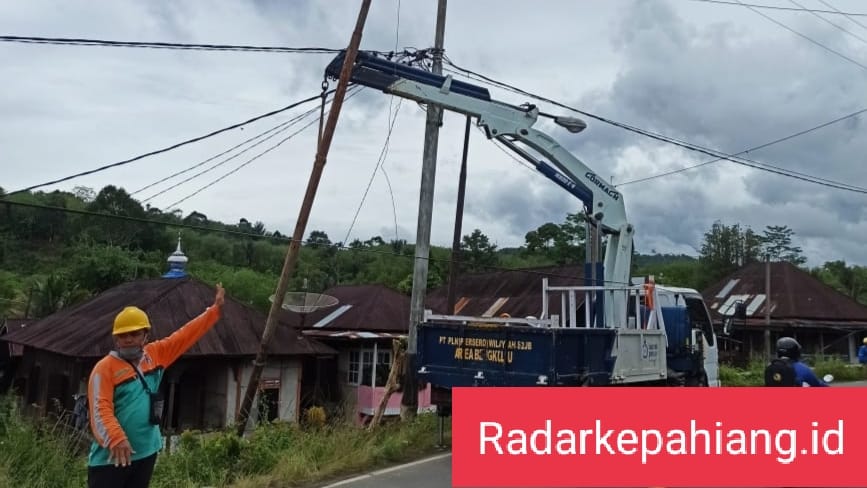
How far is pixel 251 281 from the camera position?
1945 inches

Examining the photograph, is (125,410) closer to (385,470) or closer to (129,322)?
(129,322)

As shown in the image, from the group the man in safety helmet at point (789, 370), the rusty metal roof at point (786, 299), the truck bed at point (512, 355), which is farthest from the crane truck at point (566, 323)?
the rusty metal roof at point (786, 299)

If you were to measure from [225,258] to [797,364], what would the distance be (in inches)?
2608

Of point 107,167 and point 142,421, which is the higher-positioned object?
point 107,167

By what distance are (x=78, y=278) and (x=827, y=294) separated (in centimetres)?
4149

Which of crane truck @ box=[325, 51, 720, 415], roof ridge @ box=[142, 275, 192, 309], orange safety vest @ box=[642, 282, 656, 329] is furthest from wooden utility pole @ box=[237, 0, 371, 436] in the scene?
roof ridge @ box=[142, 275, 192, 309]

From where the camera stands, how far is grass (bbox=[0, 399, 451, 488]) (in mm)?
6602

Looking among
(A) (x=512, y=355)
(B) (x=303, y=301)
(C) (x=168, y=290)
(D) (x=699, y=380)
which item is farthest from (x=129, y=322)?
(B) (x=303, y=301)

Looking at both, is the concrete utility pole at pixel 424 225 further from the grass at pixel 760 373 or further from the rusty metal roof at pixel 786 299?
the rusty metal roof at pixel 786 299

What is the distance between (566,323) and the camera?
36.7ft

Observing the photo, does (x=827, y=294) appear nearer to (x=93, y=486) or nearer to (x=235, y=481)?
(x=235, y=481)

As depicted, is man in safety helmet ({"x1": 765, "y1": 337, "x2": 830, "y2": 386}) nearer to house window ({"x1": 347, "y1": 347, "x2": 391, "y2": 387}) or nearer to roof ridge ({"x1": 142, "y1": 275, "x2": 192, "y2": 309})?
roof ridge ({"x1": 142, "y1": 275, "x2": 192, "y2": 309})

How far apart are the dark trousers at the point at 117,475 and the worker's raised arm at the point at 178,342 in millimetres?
646

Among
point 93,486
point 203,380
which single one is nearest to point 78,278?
point 203,380
